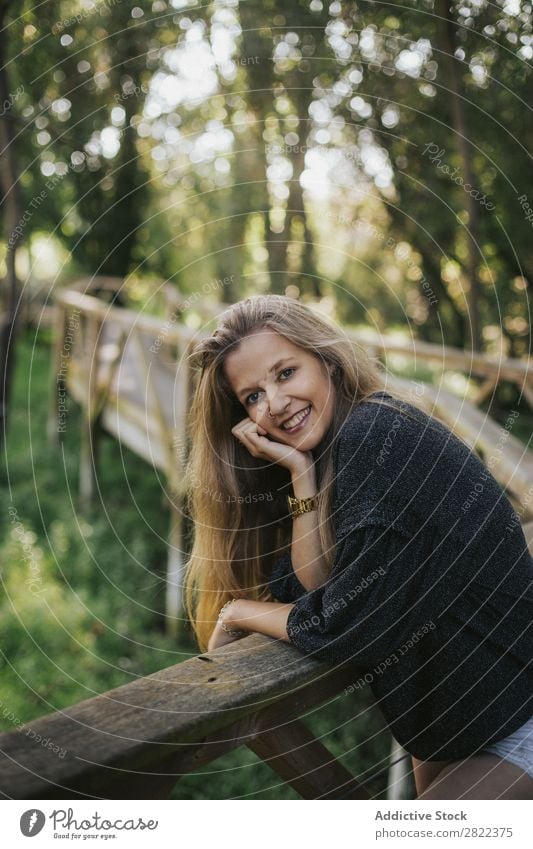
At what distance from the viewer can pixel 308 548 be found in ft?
4.39

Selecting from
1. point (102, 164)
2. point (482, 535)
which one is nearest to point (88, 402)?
point (102, 164)

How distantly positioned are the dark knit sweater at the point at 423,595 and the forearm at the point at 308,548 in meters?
0.09

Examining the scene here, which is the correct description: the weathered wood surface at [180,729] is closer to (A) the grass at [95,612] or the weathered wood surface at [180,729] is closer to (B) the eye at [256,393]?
(B) the eye at [256,393]

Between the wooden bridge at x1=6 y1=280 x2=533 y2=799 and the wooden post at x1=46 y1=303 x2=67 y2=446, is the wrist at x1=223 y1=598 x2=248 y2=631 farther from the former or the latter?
the wooden post at x1=46 y1=303 x2=67 y2=446

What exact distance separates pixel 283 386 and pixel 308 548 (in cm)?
31

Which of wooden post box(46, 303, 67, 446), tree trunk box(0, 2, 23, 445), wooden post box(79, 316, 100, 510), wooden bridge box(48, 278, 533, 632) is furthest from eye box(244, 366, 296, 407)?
wooden post box(46, 303, 67, 446)

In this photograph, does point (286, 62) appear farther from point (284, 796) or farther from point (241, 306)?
point (284, 796)

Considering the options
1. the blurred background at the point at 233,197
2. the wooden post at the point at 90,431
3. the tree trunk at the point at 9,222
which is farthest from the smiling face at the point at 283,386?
the wooden post at the point at 90,431

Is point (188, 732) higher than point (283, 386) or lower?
lower

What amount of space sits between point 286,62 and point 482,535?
3.82 metres

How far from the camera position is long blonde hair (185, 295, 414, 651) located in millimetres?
1465

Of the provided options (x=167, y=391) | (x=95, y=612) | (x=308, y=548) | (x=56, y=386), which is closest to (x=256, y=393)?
(x=308, y=548)

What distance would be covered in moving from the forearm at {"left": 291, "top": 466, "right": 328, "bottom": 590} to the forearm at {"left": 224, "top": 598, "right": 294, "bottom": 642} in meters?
0.08

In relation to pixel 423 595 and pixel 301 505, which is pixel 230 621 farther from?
pixel 423 595
